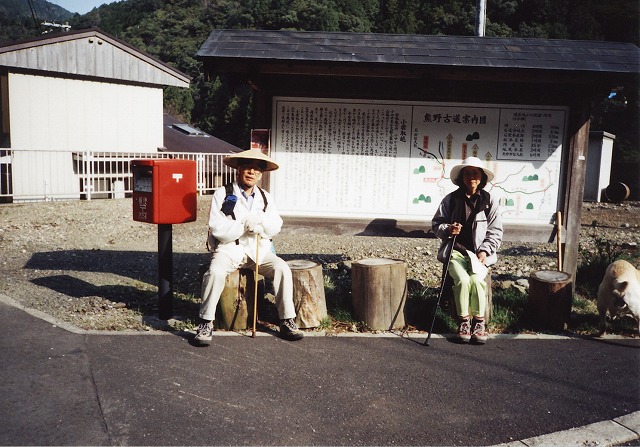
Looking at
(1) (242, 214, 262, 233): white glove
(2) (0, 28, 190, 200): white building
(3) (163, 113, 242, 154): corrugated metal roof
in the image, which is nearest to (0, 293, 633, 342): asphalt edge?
(1) (242, 214, 262, 233): white glove

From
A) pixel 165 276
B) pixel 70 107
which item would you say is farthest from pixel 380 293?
pixel 70 107

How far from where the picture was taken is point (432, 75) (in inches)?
251

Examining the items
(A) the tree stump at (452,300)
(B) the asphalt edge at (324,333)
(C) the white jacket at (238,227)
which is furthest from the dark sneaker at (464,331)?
(C) the white jacket at (238,227)

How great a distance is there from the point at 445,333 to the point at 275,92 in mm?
3523

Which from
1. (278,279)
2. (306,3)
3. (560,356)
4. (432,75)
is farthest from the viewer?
(306,3)

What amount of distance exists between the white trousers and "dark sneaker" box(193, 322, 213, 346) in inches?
2.9

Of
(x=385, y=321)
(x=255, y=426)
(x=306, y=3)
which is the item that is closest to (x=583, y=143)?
(x=385, y=321)

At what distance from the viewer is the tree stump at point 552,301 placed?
5609 millimetres

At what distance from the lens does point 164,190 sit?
557cm

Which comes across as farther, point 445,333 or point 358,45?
point 358,45

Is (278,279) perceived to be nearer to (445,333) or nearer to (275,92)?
(445,333)

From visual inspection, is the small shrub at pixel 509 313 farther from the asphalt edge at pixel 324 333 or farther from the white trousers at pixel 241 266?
the white trousers at pixel 241 266

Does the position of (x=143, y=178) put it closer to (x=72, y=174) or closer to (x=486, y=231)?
(x=486, y=231)

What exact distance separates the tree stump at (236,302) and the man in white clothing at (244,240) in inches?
4.3
